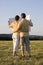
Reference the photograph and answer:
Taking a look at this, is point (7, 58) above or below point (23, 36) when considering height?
below

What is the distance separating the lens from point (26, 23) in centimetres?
1136

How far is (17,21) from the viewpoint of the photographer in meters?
11.6

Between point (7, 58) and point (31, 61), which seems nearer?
point (31, 61)

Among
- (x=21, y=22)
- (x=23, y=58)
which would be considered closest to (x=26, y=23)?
(x=21, y=22)

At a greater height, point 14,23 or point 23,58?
point 14,23

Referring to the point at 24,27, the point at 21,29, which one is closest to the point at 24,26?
the point at 24,27

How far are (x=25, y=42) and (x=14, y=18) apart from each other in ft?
3.92

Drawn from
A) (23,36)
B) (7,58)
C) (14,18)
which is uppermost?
(14,18)

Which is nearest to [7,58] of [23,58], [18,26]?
[23,58]

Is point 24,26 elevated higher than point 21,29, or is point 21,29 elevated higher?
point 24,26

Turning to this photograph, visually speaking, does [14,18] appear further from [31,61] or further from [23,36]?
[31,61]

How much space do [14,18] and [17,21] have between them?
268 millimetres

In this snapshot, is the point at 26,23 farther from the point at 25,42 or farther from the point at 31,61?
the point at 31,61

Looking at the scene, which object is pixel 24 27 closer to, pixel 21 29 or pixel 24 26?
pixel 24 26
